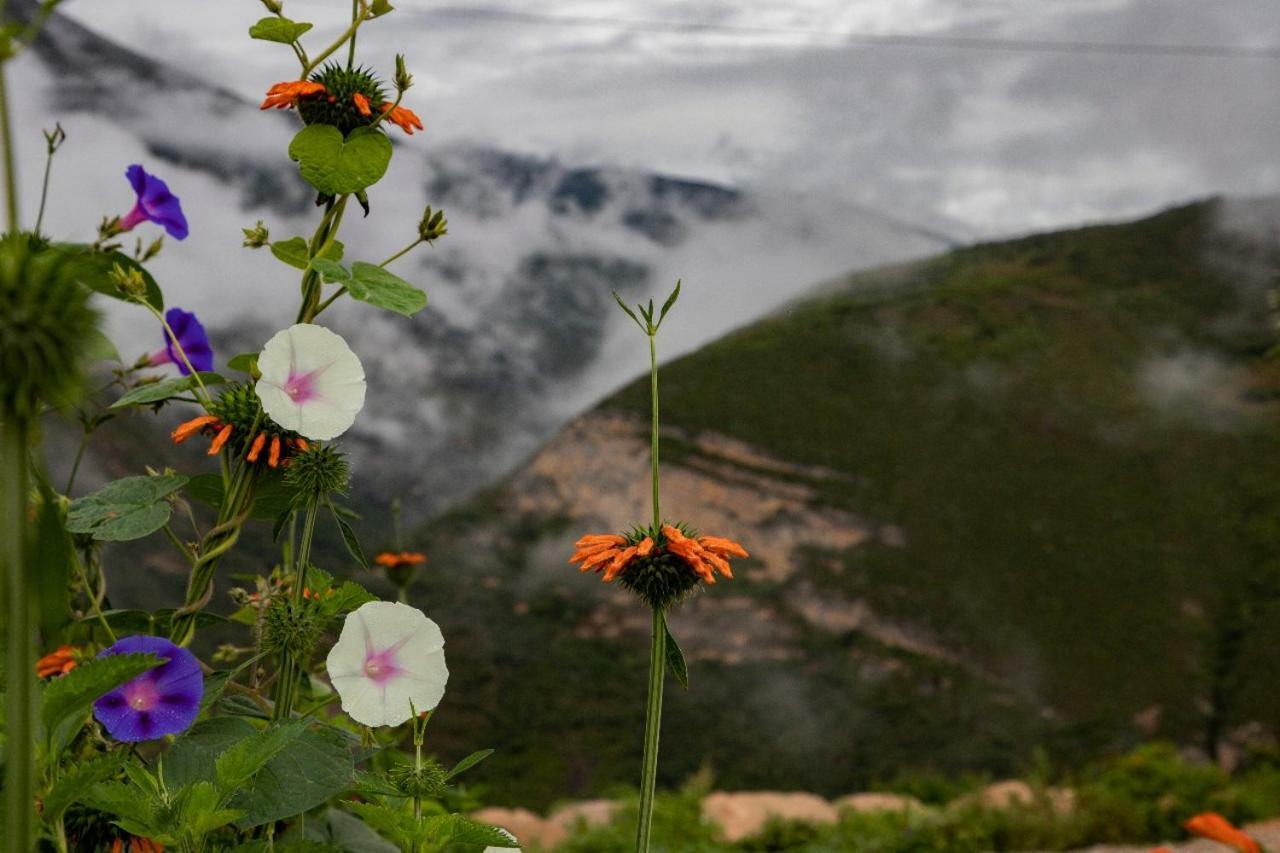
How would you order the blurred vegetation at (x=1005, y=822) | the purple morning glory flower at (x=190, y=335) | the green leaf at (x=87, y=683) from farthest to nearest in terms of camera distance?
the blurred vegetation at (x=1005, y=822) < the purple morning glory flower at (x=190, y=335) < the green leaf at (x=87, y=683)

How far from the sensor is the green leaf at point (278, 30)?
142 centimetres

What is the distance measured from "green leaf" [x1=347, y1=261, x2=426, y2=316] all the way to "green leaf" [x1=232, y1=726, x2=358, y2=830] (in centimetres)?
52

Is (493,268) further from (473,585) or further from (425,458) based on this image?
(473,585)

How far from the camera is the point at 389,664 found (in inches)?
52.2

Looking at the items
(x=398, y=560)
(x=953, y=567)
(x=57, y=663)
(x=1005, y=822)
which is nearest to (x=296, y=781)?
(x=57, y=663)

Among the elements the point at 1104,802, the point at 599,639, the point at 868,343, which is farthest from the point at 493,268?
the point at 1104,802

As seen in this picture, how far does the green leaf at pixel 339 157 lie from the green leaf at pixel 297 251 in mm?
84

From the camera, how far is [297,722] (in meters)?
1.10

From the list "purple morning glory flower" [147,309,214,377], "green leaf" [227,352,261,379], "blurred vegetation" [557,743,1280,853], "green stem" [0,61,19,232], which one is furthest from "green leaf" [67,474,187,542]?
"blurred vegetation" [557,743,1280,853]

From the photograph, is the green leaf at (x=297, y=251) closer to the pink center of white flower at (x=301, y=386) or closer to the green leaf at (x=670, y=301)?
the pink center of white flower at (x=301, y=386)

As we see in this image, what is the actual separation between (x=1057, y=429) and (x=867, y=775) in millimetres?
3990

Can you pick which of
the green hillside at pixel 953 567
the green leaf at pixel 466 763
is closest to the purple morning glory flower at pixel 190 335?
the green leaf at pixel 466 763

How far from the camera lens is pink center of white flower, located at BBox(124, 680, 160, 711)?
4.10 feet

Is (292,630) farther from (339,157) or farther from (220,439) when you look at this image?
(339,157)
